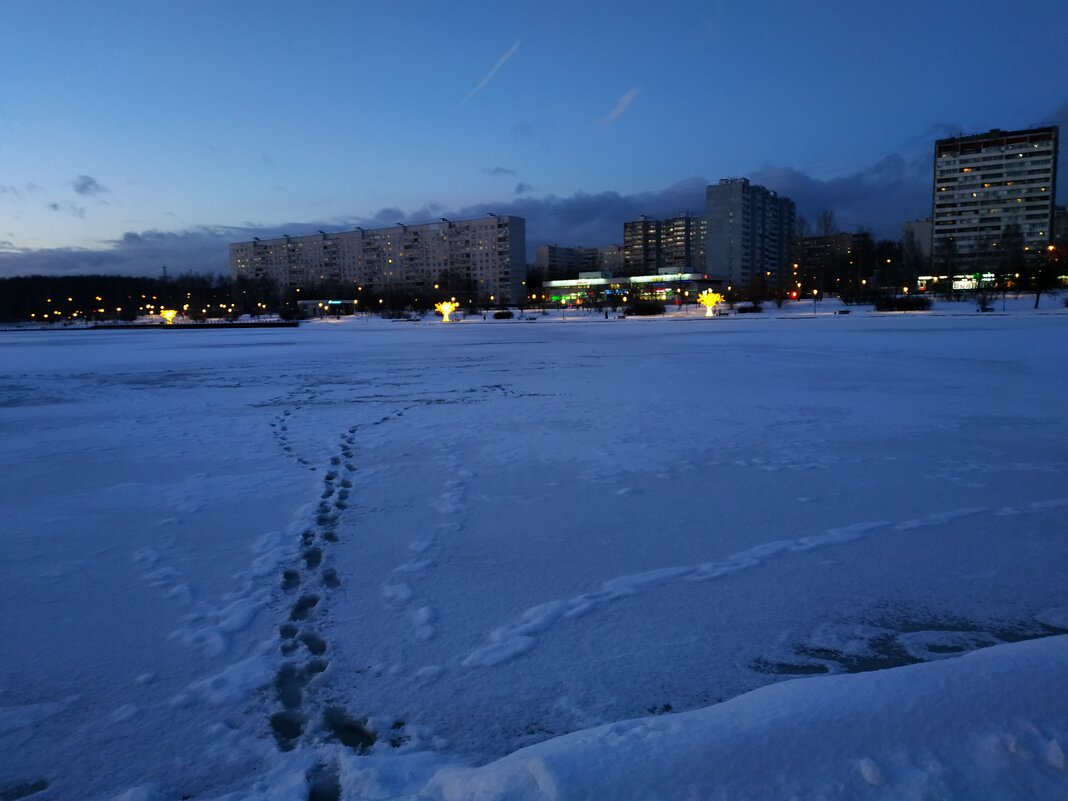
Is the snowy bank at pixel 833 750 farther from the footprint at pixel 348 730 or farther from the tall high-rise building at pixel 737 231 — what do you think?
the tall high-rise building at pixel 737 231

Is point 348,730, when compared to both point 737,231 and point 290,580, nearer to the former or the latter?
point 290,580

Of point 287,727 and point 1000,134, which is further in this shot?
point 1000,134

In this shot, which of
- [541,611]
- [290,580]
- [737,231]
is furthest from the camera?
[737,231]

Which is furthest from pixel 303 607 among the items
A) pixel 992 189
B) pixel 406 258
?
pixel 992 189

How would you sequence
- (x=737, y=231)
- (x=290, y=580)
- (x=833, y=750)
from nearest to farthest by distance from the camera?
1. (x=833, y=750)
2. (x=290, y=580)
3. (x=737, y=231)

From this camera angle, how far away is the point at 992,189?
13088 centimetres

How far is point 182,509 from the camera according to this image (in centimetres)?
579

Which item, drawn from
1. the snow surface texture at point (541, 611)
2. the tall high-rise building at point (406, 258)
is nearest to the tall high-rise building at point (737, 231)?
the tall high-rise building at point (406, 258)

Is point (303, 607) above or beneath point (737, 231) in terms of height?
beneath

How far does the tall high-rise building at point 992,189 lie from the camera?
12600 cm

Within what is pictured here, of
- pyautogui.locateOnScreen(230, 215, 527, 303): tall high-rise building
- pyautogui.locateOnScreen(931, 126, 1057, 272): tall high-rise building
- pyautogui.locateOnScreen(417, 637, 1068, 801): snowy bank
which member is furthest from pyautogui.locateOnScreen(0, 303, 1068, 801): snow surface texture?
pyautogui.locateOnScreen(931, 126, 1057, 272): tall high-rise building

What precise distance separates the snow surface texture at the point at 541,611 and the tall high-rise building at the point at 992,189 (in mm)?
136271

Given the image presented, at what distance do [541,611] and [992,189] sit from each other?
527 ft

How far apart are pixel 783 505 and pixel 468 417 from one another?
5.59 meters
